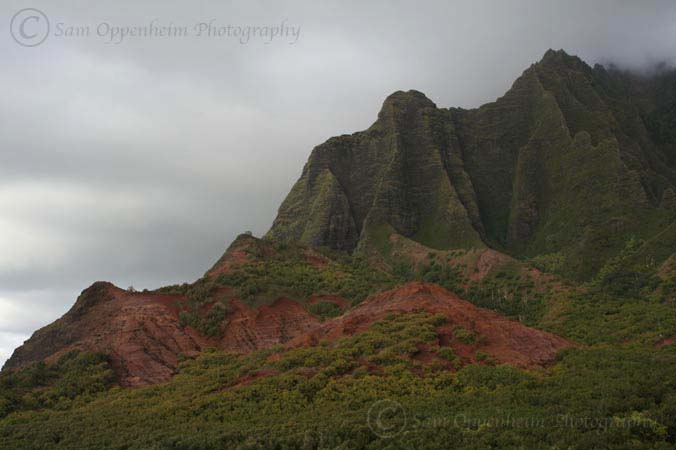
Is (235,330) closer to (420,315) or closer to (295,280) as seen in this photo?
(295,280)

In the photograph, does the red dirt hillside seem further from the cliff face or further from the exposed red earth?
the cliff face

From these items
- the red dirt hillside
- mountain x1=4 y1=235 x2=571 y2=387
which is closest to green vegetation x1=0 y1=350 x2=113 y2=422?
mountain x1=4 y1=235 x2=571 y2=387

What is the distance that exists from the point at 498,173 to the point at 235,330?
71.7 meters

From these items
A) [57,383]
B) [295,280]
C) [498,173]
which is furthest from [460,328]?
[498,173]

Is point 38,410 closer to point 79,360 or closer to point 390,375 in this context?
point 79,360

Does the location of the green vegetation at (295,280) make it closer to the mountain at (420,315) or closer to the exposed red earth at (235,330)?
the mountain at (420,315)

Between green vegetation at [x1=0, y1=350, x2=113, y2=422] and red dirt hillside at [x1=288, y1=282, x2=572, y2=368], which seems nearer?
red dirt hillside at [x1=288, y1=282, x2=572, y2=368]

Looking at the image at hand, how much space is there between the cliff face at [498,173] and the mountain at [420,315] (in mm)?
363

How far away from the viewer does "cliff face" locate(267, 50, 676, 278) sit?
80500 millimetres

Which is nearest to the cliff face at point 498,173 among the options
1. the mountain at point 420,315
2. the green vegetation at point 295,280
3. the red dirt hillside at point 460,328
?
the mountain at point 420,315

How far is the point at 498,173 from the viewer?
103m

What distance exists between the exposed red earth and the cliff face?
4063cm

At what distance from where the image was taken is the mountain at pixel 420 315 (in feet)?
64.6

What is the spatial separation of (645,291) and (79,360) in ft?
149
